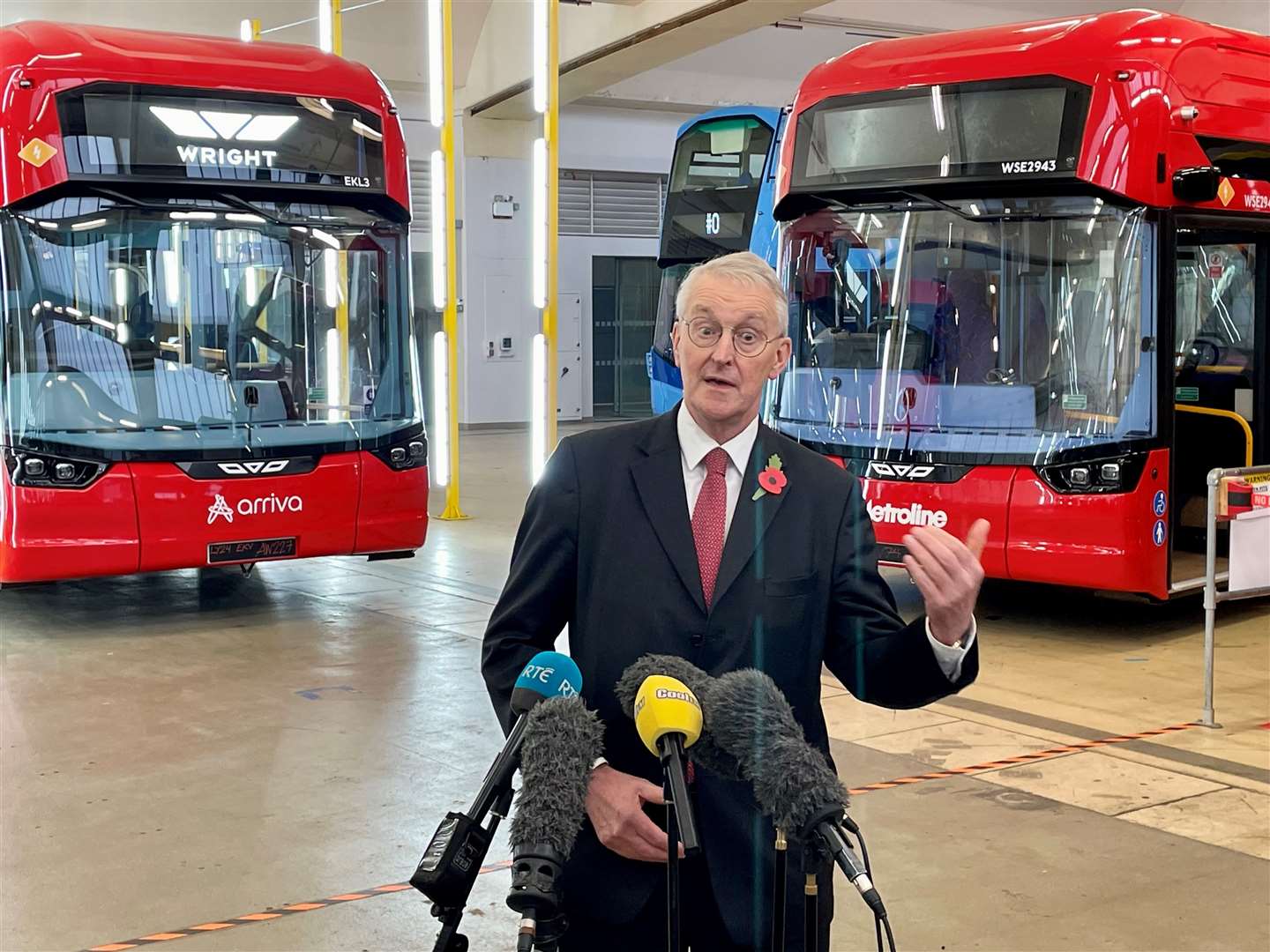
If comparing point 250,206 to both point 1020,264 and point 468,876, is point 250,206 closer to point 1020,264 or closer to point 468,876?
point 1020,264

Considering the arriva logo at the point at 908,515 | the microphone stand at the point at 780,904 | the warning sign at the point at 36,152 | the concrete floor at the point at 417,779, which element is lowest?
the concrete floor at the point at 417,779

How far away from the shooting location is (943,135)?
8.69m

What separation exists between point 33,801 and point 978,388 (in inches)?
220

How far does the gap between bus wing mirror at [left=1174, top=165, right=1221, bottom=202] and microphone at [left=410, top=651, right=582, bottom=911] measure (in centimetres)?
703

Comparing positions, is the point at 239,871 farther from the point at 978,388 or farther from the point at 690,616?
the point at 978,388

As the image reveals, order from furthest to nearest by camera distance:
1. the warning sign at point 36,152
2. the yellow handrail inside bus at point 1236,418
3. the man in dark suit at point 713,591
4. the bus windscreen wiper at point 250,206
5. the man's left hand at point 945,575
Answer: the yellow handrail inside bus at point 1236,418 → the bus windscreen wiper at point 250,206 → the warning sign at point 36,152 → the man in dark suit at point 713,591 → the man's left hand at point 945,575

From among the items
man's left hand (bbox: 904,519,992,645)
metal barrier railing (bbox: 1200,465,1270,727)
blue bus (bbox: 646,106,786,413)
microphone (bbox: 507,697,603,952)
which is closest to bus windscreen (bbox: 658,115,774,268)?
blue bus (bbox: 646,106,786,413)

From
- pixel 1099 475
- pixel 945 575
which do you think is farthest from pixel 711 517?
pixel 1099 475

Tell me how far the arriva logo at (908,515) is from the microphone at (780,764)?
6.41 meters

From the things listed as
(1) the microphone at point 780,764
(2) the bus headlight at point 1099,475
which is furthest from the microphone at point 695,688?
(2) the bus headlight at point 1099,475

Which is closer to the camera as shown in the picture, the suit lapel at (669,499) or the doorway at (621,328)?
the suit lapel at (669,499)

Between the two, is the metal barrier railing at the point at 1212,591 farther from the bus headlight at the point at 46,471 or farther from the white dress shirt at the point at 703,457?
the bus headlight at the point at 46,471

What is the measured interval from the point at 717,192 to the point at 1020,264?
8611 mm

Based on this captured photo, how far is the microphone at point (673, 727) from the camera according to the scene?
2.05 metres
